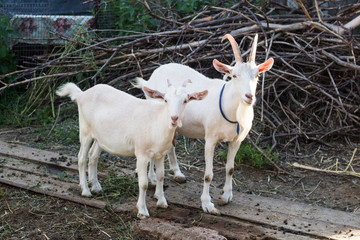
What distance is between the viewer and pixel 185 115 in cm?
477

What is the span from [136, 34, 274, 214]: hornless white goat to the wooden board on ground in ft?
0.76

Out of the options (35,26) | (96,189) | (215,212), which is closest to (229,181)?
(215,212)

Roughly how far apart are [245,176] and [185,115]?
129cm

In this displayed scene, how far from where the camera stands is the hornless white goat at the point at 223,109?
13.5 ft

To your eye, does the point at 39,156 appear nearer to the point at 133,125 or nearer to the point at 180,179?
the point at 180,179

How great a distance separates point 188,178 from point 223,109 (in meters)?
1.31

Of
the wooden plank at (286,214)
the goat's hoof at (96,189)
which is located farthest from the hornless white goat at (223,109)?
the goat's hoof at (96,189)

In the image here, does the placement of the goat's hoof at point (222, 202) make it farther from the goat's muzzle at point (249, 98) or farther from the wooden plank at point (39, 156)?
the wooden plank at point (39, 156)

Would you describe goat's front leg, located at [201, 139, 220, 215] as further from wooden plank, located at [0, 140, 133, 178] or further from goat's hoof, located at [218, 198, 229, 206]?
wooden plank, located at [0, 140, 133, 178]

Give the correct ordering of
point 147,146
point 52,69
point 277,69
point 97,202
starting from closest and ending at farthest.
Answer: point 147,146 → point 97,202 → point 277,69 → point 52,69

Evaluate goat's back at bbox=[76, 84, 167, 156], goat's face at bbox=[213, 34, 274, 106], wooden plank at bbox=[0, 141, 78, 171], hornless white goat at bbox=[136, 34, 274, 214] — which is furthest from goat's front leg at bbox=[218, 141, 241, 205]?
wooden plank at bbox=[0, 141, 78, 171]

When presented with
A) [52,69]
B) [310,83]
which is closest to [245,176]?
[310,83]

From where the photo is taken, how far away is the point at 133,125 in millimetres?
4461

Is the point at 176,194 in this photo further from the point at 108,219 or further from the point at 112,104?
the point at 112,104
